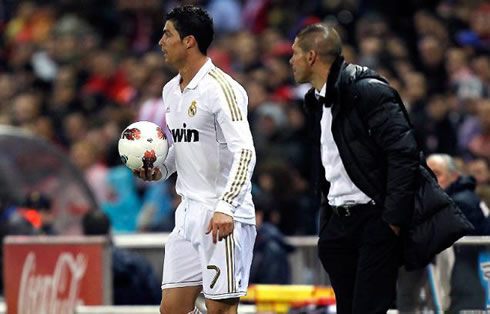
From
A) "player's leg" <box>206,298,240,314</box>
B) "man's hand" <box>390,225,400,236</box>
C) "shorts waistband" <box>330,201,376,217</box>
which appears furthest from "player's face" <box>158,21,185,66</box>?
"man's hand" <box>390,225,400,236</box>

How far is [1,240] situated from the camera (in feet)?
40.6

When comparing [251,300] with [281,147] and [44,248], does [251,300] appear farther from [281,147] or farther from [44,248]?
[281,147]

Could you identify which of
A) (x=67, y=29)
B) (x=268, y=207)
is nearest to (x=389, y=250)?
(x=268, y=207)

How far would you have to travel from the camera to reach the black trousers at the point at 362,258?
719 centimetres

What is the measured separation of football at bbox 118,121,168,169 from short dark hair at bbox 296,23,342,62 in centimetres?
102

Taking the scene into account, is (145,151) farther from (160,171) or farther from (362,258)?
(362,258)

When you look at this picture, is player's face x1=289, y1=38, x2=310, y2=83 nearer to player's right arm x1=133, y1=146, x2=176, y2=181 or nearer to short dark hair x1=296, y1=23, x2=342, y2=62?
short dark hair x1=296, y1=23, x2=342, y2=62

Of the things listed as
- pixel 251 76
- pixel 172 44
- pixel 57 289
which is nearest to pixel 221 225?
pixel 172 44

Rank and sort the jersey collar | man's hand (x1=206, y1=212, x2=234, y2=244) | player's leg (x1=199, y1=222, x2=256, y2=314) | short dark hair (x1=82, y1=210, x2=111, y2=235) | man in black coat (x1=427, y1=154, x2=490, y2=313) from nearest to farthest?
man's hand (x1=206, y1=212, x2=234, y2=244), player's leg (x1=199, y1=222, x2=256, y2=314), the jersey collar, man in black coat (x1=427, y1=154, x2=490, y2=313), short dark hair (x1=82, y1=210, x2=111, y2=235)

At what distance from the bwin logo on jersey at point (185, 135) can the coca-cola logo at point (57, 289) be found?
3630 millimetres

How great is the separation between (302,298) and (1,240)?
393 centimetres

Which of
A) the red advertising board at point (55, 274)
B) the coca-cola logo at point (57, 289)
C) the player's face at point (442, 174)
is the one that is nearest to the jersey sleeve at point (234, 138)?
the player's face at point (442, 174)

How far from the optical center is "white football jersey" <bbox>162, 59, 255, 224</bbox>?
7.05 meters

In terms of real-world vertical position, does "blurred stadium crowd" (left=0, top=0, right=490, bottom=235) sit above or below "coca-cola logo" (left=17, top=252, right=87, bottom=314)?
above
